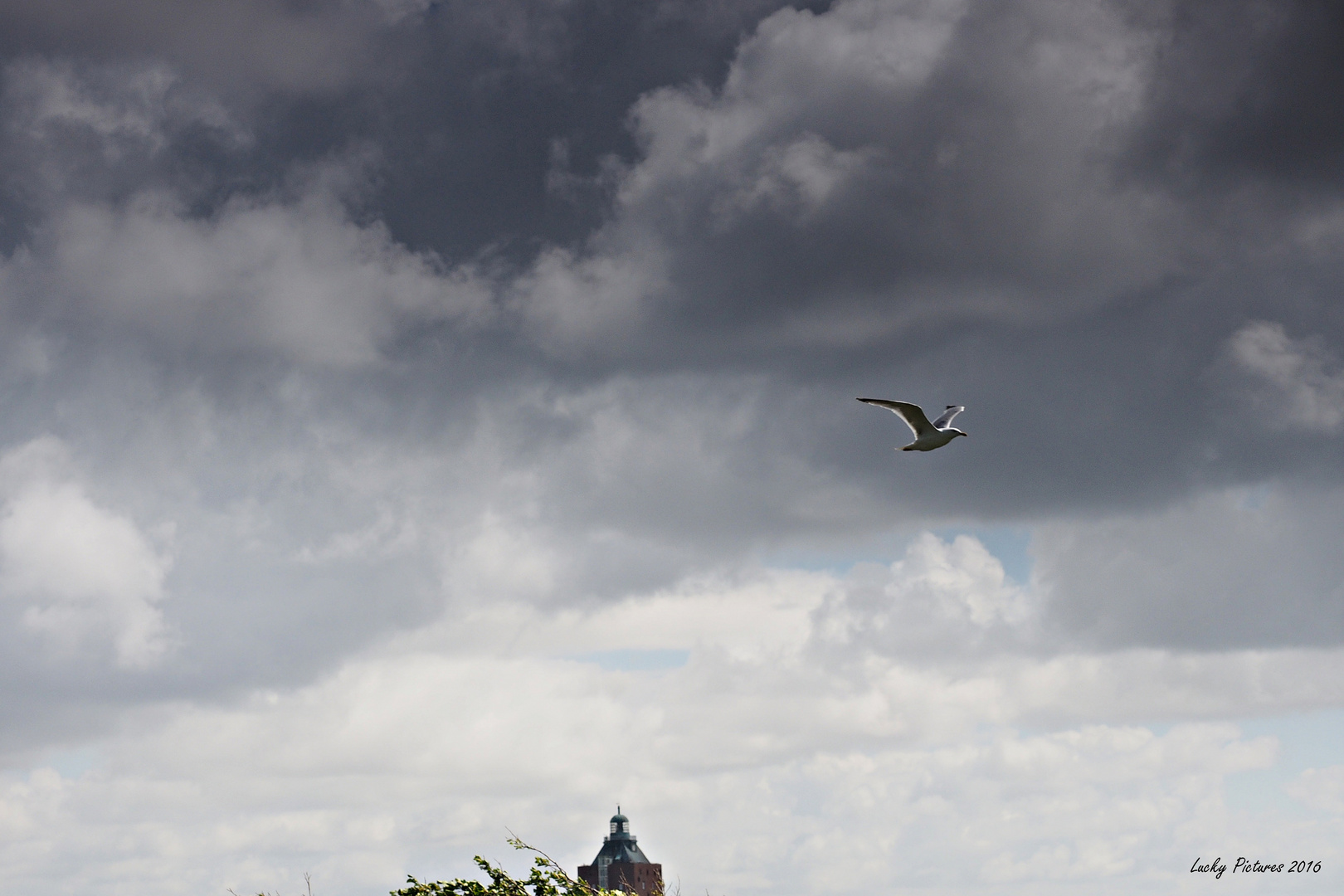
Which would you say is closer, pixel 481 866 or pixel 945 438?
pixel 481 866

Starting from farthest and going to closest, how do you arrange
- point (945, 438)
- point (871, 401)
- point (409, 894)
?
point (945, 438) → point (871, 401) → point (409, 894)

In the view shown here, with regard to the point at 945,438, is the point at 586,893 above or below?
below

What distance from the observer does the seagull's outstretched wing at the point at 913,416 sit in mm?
44188

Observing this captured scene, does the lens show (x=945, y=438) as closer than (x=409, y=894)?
No

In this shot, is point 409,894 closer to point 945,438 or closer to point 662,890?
point 662,890

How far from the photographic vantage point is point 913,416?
46.1m

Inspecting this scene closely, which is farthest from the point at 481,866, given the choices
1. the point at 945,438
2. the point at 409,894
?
the point at 945,438

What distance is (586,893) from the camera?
37594 millimetres

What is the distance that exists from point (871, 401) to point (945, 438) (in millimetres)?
6256

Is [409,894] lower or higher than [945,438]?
lower

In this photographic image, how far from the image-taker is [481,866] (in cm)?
3781

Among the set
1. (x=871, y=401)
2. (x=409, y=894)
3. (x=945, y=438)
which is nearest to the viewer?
(x=409, y=894)

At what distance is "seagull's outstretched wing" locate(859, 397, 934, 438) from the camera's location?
44.2 metres

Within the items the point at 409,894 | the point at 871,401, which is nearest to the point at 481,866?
the point at 409,894
